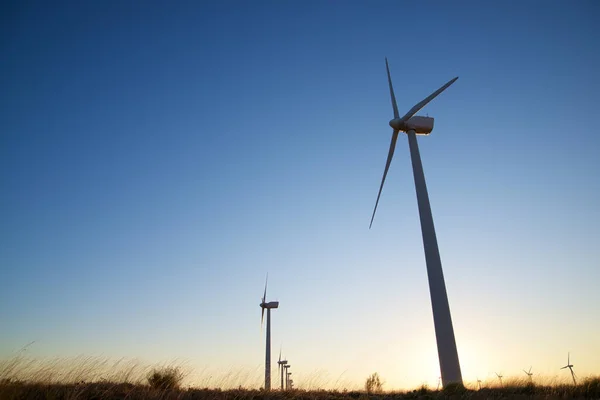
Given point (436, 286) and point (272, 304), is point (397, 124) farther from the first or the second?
point (272, 304)

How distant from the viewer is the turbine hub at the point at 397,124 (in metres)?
32.0

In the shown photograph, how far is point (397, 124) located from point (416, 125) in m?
1.62

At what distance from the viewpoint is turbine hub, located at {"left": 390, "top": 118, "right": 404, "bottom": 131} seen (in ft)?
105

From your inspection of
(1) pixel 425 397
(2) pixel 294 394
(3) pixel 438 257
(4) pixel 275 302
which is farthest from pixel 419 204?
(4) pixel 275 302

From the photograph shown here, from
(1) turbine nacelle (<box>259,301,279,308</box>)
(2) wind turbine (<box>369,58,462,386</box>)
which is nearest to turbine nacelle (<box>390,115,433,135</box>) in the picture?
(2) wind turbine (<box>369,58,462,386</box>)

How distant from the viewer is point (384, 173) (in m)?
33.3

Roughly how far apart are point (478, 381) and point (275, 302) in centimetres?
4757

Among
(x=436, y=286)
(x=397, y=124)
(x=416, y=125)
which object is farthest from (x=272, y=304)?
(x=436, y=286)

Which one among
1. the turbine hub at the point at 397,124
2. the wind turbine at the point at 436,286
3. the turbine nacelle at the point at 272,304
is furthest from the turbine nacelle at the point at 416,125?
the turbine nacelle at the point at 272,304

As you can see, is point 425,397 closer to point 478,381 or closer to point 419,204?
point 478,381

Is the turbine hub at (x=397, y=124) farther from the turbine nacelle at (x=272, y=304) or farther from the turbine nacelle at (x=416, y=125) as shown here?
the turbine nacelle at (x=272, y=304)

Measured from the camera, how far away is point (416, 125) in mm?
31516

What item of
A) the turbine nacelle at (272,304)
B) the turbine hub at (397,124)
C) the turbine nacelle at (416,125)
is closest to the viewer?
the turbine nacelle at (416,125)

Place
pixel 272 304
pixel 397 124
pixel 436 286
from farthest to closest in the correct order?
1. pixel 272 304
2. pixel 397 124
3. pixel 436 286
